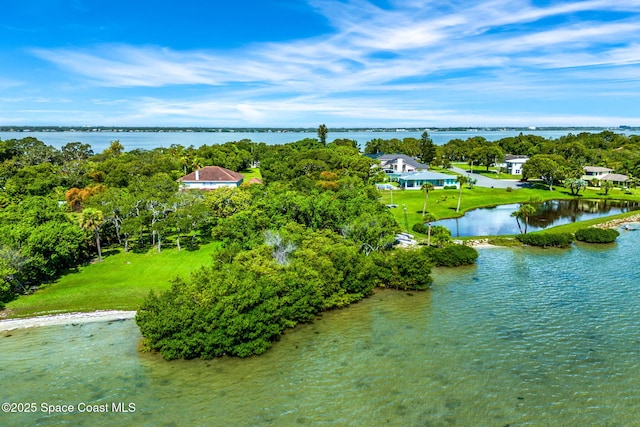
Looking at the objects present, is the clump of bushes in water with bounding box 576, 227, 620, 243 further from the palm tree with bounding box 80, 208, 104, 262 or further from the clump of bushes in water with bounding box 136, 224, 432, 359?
the palm tree with bounding box 80, 208, 104, 262

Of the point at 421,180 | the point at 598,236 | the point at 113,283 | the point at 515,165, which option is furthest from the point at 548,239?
the point at 515,165

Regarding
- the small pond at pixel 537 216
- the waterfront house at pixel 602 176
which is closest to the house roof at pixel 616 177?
the waterfront house at pixel 602 176

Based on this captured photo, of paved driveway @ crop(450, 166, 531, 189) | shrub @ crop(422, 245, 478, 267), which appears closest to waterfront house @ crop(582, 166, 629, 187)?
paved driveway @ crop(450, 166, 531, 189)

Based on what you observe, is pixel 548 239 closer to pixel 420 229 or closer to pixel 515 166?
pixel 420 229

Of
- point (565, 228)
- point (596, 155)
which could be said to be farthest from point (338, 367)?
point (596, 155)

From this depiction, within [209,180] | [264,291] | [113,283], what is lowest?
[113,283]

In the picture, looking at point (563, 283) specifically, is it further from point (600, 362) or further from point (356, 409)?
point (356, 409)
